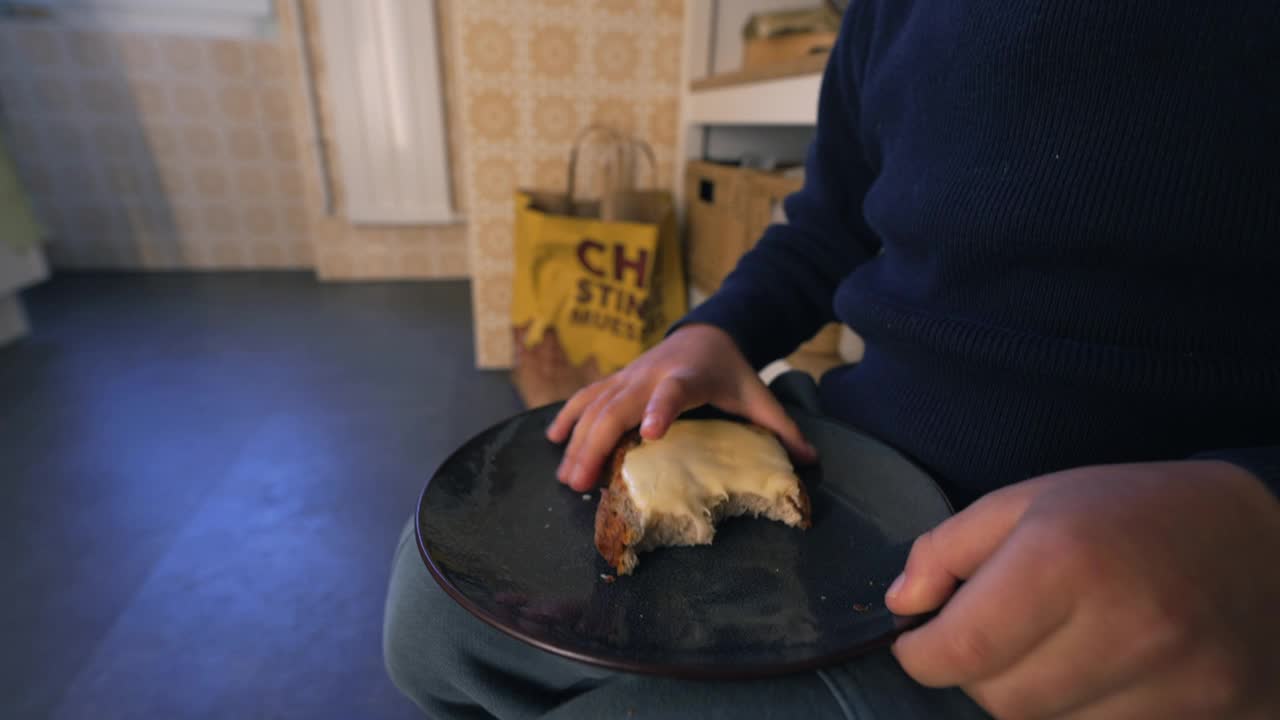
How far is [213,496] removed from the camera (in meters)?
1.23

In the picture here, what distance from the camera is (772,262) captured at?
2.19 ft

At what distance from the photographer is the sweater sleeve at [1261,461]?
256 millimetres

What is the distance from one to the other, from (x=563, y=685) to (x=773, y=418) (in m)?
0.24

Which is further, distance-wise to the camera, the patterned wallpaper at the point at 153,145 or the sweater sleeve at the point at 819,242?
the patterned wallpaper at the point at 153,145

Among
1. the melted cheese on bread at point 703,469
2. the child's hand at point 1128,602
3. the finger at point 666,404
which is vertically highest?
the child's hand at point 1128,602

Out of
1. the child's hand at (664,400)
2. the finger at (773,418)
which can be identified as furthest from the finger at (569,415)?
the finger at (773,418)

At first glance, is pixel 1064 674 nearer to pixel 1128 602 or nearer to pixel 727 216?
pixel 1128 602

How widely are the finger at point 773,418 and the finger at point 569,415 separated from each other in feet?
0.38

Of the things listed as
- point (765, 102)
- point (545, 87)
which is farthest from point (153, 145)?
point (765, 102)

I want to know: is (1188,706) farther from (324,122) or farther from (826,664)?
(324,122)

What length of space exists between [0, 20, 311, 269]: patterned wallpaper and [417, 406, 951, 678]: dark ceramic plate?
2710mm

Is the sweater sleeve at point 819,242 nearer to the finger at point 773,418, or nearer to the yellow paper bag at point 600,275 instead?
the finger at point 773,418

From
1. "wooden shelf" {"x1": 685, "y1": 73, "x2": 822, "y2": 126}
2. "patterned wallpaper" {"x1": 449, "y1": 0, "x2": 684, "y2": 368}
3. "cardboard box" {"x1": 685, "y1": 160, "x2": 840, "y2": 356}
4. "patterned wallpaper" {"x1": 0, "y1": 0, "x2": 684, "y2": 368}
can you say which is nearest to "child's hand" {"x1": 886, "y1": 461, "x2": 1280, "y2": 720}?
"wooden shelf" {"x1": 685, "y1": 73, "x2": 822, "y2": 126}

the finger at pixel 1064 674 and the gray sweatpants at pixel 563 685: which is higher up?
the finger at pixel 1064 674
